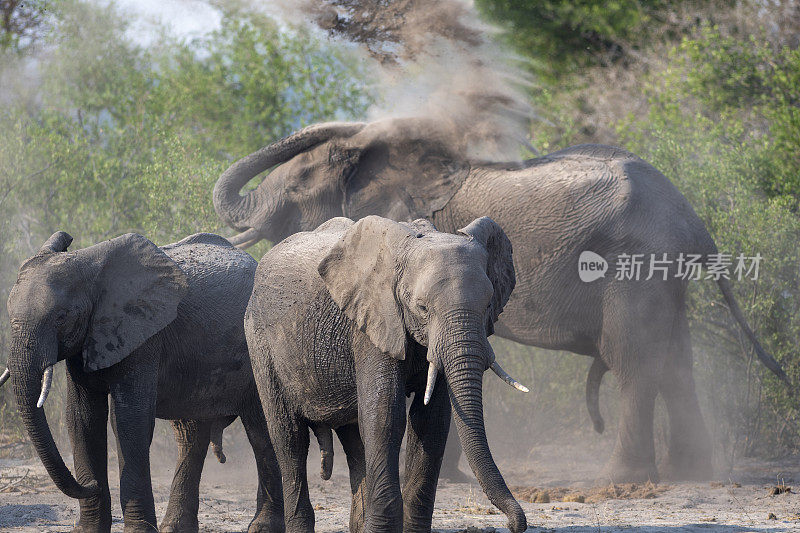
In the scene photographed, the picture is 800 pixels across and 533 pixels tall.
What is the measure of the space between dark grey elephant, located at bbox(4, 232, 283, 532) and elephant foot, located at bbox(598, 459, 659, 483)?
324cm

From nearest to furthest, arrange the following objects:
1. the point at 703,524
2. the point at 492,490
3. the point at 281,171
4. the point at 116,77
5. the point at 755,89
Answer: the point at 492,490, the point at 703,524, the point at 281,171, the point at 755,89, the point at 116,77

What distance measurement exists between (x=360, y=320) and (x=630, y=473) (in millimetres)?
4439

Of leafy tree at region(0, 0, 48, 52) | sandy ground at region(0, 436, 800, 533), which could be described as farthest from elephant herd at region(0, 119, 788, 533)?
leafy tree at region(0, 0, 48, 52)

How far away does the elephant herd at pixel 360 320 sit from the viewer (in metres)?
5.83

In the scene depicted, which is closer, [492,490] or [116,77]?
[492,490]

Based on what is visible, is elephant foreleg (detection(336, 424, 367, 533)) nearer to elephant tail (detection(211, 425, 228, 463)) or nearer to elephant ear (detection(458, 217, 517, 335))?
elephant ear (detection(458, 217, 517, 335))

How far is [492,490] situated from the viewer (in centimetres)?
527

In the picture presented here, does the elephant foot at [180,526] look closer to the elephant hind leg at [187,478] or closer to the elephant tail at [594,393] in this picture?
the elephant hind leg at [187,478]

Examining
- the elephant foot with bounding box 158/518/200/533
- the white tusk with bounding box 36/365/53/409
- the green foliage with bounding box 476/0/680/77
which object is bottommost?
the elephant foot with bounding box 158/518/200/533

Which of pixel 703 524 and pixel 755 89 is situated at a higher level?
pixel 755 89

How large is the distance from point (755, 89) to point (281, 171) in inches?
324

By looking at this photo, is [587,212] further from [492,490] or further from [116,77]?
[116,77]

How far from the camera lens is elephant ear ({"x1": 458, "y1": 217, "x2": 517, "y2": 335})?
6035mm

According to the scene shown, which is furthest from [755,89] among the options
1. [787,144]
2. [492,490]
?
[492,490]
